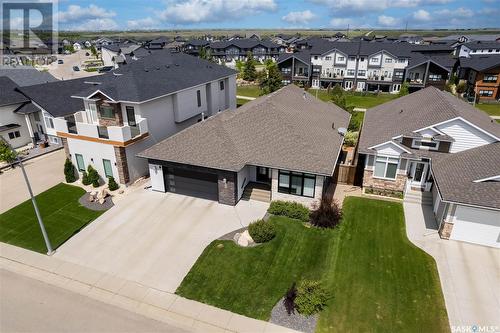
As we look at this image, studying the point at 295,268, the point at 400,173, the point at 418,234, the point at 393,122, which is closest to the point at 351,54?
Result: the point at 393,122

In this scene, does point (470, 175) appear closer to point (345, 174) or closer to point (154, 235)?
point (345, 174)

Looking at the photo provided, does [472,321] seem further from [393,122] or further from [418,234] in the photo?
[393,122]

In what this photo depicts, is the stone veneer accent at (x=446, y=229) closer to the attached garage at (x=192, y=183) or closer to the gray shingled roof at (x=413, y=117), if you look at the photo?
the gray shingled roof at (x=413, y=117)

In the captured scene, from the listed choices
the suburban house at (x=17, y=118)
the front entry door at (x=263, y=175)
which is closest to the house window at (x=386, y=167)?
the front entry door at (x=263, y=175)

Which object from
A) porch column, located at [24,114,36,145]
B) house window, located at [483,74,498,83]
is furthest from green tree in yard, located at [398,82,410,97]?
porch column, located at [24,114,36,145]

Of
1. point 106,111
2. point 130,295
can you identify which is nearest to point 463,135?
point 130,295
